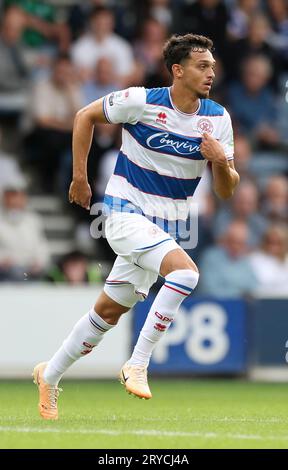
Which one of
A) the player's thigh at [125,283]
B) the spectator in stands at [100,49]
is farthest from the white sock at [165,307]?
the spectator in stands at [100,49]

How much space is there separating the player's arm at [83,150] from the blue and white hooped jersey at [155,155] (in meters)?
0.09

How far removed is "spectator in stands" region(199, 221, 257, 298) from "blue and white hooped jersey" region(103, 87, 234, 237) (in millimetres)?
5393

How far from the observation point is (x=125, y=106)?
8.12 m

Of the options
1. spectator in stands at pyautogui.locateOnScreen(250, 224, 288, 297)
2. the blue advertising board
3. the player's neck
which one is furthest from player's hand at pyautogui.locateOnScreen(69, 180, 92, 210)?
spectator in stands at pyautogui.locateOnScreen(250, 224, 288, 297)

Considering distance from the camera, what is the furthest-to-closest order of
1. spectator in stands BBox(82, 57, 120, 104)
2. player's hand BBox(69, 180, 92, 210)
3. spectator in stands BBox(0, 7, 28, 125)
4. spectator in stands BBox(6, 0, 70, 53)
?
spectator in stands BBox(6, 0, 70, 53) < spectator in stands BBox(0, 7, 28, 125) < spectator in stands BBox(82, 57, 120, 104) < player's hand BBox(69, 180, 92, 210)

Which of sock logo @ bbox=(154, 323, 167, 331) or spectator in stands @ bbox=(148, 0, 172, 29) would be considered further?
spectator in stands @ bbox=(148, 0, 172, 29)

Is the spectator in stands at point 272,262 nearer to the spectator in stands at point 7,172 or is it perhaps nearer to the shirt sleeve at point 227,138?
the spectator in stands at point 7,172

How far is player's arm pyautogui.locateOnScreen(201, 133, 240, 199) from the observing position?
7883 mm

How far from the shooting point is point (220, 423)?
789cm

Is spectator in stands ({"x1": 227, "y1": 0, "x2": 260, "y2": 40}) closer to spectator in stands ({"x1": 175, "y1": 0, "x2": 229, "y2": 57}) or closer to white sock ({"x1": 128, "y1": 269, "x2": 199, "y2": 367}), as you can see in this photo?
spectator in stands ({"x1": 175, "y1": 0, "x2": 229, "y2": 57})

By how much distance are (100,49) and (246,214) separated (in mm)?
2680

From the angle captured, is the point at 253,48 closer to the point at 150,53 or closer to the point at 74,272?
the point at 150,53

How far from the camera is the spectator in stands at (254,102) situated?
1605 centimetres
